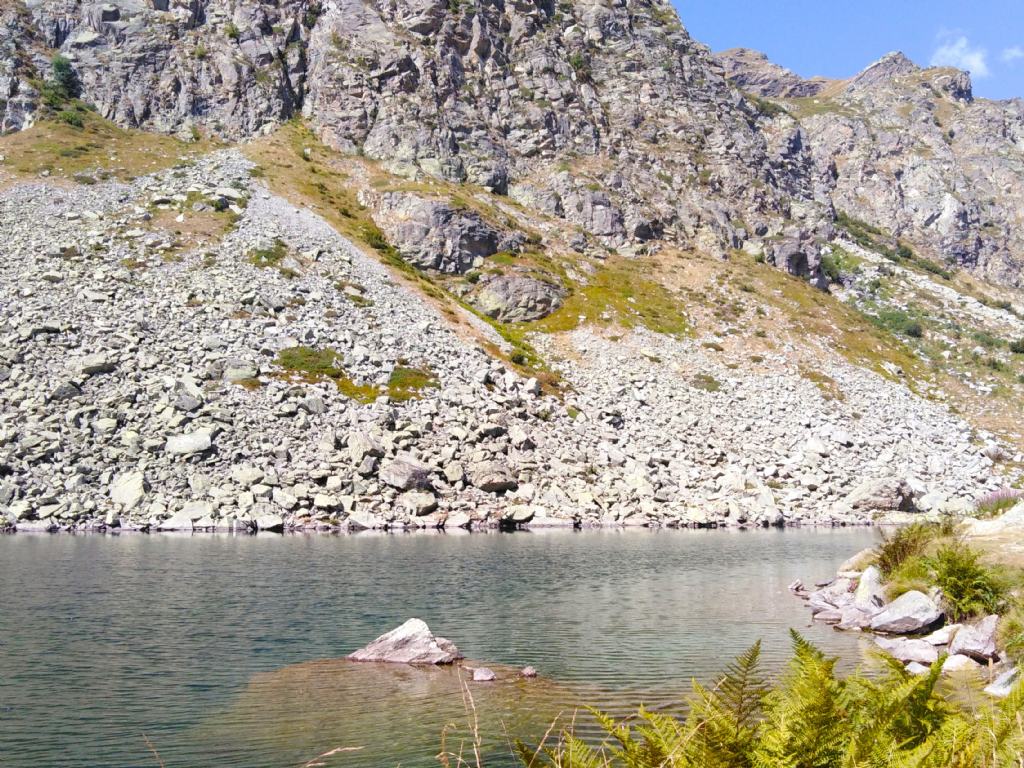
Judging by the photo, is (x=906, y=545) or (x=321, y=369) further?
(x=321, y=369)

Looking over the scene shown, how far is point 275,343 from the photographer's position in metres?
60.3

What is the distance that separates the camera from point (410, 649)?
58.5 feet

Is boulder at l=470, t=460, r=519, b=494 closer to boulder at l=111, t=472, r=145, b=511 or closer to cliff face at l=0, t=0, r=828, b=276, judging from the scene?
boulder at l=111, t=472, r=145, b=511

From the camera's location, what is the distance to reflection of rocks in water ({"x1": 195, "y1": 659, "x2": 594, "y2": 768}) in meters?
11.9

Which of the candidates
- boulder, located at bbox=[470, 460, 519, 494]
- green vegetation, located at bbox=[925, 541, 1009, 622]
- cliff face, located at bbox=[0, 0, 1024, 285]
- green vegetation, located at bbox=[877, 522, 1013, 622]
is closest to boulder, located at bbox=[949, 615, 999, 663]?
green vegetation, located at bbox=[925, 541, 1009, 622]

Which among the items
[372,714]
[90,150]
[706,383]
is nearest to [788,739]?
[372,714]

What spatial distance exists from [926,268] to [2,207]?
15577cm

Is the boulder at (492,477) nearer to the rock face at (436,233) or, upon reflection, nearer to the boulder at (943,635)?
the boulder at (943,635)

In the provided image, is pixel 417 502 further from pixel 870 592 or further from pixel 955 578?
pixel 955 578

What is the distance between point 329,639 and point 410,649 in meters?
2.84

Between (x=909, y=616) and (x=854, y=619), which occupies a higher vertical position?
(x=909, y=616)

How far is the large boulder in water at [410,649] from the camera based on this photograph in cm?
1761

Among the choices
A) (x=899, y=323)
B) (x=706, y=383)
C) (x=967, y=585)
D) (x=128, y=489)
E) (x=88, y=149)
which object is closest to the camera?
(x=967, y=585)

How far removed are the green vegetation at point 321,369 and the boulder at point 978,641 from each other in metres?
44.1
